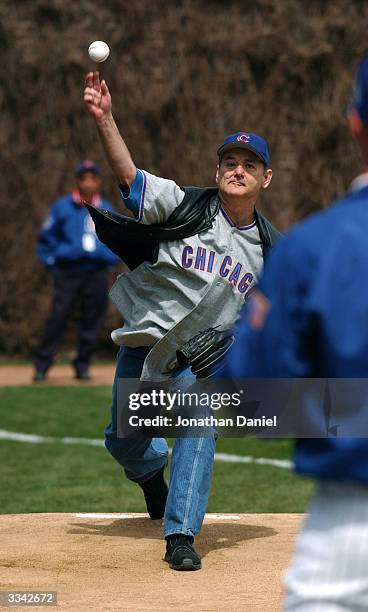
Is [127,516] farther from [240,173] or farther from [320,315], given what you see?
[320,315]

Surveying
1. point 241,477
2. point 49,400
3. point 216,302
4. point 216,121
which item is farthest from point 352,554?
point 216,121

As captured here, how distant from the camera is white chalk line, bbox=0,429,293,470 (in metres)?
8.22

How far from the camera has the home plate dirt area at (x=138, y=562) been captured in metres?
4.45

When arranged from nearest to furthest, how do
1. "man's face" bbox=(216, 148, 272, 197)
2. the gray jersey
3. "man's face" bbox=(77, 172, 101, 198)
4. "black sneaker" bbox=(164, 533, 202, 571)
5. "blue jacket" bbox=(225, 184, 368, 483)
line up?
"blue jacket" bbox=(225, 184, 368, 483), "black sneaker" bbox=(164, 533, 202, 571), the gray jersey, "man's face" bbox=(216, 148, 272, 197), "man's face" bbox=(77, 172, 101, 198)

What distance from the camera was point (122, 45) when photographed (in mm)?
14273

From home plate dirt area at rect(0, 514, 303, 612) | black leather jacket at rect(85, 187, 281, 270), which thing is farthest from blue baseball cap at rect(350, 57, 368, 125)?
black leather jacket at rect(85, 187, 281, 270)

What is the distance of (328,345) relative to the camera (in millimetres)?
2416

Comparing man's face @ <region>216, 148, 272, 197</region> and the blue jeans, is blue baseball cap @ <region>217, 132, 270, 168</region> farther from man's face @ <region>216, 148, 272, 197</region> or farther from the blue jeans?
the blue jeans

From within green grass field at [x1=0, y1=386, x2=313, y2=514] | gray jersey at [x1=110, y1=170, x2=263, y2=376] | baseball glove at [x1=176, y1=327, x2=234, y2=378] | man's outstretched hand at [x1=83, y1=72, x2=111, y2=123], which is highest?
man's outstretched hand at [x1=83, y1=72, x2=111, y2=123]

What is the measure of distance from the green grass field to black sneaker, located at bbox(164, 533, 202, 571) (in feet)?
5.41

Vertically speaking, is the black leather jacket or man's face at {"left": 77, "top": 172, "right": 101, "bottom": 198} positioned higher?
man's face at {"left": 77, "top": 172, "right": 101, "bottom": 198}

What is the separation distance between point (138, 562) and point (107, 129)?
5.72 ft

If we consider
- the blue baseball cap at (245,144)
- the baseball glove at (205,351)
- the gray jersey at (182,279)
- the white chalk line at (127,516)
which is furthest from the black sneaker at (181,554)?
the blue baseball cap at (245,144)

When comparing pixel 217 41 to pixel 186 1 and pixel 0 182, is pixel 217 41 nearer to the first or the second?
pixel 186 1
